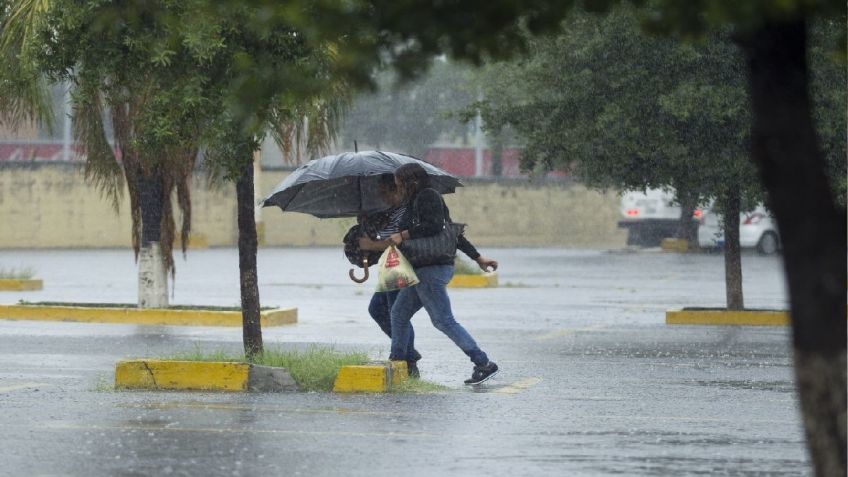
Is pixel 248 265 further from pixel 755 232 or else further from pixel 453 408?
pixel 755 232

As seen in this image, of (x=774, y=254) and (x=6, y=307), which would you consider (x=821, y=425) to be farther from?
(x=774, y=254)

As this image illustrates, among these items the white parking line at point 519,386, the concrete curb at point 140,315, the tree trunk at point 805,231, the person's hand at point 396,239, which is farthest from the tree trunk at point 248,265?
the tree trunk at point 805,231

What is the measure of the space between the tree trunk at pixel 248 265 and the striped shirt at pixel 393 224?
97 centimetres

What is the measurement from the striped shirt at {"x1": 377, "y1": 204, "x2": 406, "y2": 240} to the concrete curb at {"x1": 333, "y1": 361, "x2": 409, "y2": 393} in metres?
1.08

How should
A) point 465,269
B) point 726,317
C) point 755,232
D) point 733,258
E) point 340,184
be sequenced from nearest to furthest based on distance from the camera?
point 340,184 < point 726,317 < point 733,258 < point 465,269 < point 755,232

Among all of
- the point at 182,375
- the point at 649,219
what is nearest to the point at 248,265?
the point at 182,375

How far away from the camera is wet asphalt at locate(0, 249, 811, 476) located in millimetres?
8445

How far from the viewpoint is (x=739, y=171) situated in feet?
58.9

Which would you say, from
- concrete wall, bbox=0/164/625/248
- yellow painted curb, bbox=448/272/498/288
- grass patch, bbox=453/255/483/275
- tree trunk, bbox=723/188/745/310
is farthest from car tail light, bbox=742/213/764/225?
tree trunk, bbox=723/188/745/310

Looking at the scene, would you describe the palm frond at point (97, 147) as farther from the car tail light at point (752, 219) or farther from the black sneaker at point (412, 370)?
the car tail light at point (752, 219)

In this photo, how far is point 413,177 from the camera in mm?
12078

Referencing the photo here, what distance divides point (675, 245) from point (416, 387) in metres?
31.8

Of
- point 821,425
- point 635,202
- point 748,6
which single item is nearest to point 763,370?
point 821,425

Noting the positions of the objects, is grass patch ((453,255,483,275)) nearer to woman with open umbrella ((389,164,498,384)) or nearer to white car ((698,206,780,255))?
white car ((698,206,780,255))
